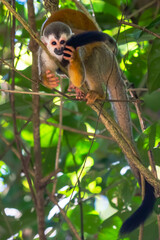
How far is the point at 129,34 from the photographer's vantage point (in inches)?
102

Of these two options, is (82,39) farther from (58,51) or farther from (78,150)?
(78,150)

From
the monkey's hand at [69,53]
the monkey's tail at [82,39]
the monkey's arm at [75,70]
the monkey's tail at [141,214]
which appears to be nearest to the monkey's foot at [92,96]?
the monkey's arm at [75,70]

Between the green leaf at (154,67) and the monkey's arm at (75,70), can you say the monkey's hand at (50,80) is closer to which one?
the monkey's arm at (75,70)

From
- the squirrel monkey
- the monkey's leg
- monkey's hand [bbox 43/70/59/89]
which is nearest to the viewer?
the squirrel monkey

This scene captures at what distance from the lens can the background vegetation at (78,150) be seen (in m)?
2.37

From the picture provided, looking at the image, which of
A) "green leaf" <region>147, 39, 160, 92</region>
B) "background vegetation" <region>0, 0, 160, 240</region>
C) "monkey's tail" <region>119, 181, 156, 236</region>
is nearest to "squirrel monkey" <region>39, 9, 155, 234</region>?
"monkey's tail" <region>119, 181, 156, 236</region>

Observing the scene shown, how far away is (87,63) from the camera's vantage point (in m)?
2.53

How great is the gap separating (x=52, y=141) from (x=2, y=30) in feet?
3.69

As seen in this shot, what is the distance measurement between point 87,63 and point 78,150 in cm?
92

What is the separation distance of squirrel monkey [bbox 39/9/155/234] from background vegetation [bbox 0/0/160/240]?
128mm

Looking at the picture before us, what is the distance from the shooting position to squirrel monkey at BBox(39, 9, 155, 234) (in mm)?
2227

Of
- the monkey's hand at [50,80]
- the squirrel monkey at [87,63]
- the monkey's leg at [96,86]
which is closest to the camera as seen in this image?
the squirrel monkey at [87,63]

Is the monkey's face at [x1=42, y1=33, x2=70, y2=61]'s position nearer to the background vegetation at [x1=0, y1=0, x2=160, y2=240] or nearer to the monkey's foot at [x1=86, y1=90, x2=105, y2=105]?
the background vegetation at [x1=0, y1=0, x2=160, y2=240]

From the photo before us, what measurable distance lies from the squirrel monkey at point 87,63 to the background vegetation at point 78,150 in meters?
0.13
